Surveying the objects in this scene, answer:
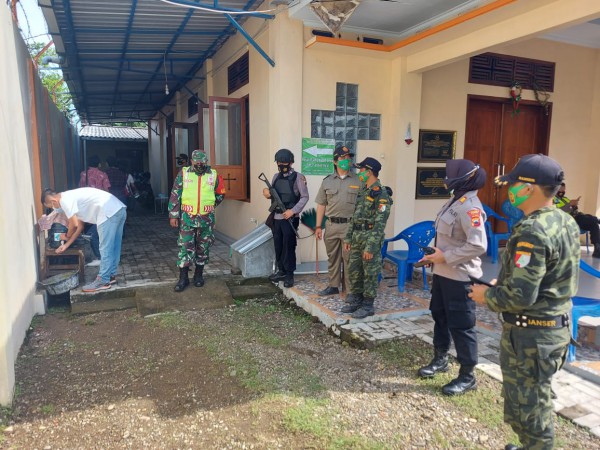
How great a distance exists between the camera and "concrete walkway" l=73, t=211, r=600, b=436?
2.97m

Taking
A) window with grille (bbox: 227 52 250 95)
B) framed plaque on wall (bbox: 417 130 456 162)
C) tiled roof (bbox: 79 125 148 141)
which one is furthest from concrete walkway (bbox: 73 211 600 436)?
tiled roof (bbox: 79 125 148 141)

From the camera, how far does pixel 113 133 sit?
19781mm

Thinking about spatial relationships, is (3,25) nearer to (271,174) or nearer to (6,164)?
(6,164)

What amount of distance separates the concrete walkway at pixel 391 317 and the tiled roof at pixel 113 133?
12783mm

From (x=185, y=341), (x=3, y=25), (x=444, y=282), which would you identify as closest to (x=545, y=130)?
(x=444, y=282)

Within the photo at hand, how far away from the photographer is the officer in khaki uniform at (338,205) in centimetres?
466

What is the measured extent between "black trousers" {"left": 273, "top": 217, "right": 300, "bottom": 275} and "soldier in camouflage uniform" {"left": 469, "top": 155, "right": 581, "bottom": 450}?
3340 millimetres

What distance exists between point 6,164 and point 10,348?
1.37 metres

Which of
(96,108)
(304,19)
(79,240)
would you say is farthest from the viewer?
(96,108)

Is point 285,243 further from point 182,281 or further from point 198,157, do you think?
point 198,157

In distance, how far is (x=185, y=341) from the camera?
400 centimetres

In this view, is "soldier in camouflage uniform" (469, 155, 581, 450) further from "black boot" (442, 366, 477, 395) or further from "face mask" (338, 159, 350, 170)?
"face mask" (338, 159, 350, 170)

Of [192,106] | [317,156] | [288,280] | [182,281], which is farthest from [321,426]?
[192,106]

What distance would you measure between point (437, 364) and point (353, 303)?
126 centimetres
